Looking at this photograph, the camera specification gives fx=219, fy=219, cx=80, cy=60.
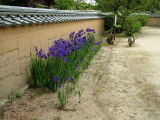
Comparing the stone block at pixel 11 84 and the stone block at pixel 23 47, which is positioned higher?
the stone block at pixel 23 47

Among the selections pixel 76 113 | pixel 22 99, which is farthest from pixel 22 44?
pixel 76 113

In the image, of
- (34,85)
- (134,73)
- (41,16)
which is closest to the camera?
(34,85)

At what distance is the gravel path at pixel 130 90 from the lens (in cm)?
315

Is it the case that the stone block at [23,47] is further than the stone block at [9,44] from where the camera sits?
Yes

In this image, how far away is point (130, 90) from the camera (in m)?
A: 4.08

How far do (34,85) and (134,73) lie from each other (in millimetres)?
2591

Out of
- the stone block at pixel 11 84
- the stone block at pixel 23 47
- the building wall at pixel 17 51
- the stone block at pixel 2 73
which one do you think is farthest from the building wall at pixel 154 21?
the stone block at pixel 2 73

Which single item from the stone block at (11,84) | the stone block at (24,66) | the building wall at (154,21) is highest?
the building wall at (154,21)

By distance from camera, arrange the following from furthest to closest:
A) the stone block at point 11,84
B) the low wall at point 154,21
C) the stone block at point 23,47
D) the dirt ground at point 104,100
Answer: the low wall at point 154,21, the stone block at point 23,47, the stone block at point 11,84, the dirt ground at point 104,100

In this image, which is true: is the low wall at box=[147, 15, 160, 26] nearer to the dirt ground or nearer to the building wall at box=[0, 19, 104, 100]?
the dirt ground

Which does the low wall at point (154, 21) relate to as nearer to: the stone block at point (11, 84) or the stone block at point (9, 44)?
the stone block at point (11, 84)

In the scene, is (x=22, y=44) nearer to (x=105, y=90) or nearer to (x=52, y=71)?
(x=52, y=71)

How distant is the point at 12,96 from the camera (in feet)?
10.7

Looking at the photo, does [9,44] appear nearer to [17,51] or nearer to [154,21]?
[17,51]
